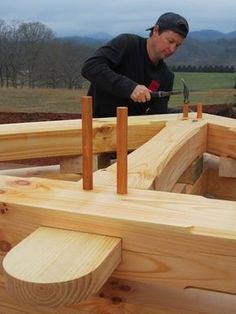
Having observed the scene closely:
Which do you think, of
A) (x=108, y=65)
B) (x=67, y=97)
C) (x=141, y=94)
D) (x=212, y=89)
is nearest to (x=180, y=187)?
(x=141, y=94)

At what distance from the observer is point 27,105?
1170 centimetres

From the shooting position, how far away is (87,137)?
4.04 feet

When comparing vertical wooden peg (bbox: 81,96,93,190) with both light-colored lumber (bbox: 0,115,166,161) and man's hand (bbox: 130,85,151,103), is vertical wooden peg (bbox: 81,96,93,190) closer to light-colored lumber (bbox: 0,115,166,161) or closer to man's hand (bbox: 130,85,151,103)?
light-colored lumber (bbox: 0,115,166,161)

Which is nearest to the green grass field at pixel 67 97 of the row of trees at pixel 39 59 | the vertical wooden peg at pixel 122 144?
the row of trees at pixel 39 59

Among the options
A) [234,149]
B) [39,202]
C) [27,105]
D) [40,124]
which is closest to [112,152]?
[40,124]

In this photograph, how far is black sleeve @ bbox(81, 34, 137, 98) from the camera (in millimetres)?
3244

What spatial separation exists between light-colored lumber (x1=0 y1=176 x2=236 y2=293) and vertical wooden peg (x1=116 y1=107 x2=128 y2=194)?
4 centimetres

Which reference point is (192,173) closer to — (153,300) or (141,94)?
(141,94)

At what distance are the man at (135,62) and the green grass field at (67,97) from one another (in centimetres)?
693

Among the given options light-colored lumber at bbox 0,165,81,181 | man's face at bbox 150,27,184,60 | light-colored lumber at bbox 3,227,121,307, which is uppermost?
man's face at bbox 150,27,184,60

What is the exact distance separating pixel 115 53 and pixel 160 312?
2544 millimetres

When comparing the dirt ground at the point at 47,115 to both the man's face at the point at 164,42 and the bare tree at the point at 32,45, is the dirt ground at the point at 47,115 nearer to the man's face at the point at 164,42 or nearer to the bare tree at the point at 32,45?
the bare tree at the point at 32,45

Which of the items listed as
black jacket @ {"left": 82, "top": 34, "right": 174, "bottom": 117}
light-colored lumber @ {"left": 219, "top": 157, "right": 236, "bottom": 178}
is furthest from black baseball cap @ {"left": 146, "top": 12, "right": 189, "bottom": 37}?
light-colored lumber @ {"left": 219, "top": 157, "right": 236, "bottom": 178}

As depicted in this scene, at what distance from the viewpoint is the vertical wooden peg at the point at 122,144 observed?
45.9 inches
